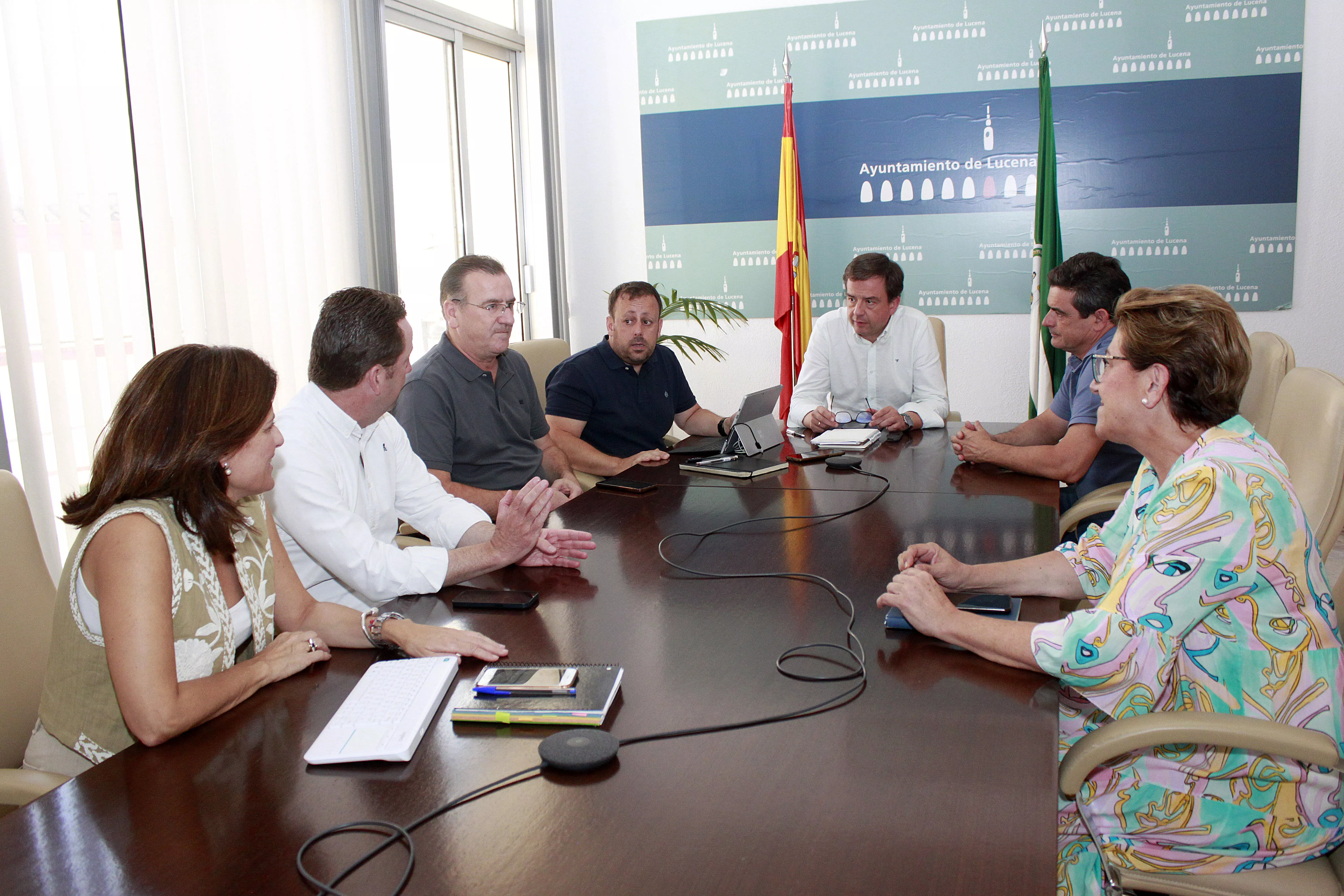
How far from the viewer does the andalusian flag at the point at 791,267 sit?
16.5ft

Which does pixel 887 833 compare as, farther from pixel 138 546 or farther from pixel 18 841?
pixel 138 546

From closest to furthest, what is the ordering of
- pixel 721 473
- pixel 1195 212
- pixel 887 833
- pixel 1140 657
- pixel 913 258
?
pixel 887 833
pixel 1140 657
pixel 721 473
pixel 1195 212
pixel 913 258

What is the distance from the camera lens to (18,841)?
1.06 meters

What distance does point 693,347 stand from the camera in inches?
213

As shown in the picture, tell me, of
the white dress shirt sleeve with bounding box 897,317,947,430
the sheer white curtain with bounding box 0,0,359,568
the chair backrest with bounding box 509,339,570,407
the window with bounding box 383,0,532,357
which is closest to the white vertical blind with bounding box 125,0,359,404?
the sheer white curtain with bounding box 0,0,359,568

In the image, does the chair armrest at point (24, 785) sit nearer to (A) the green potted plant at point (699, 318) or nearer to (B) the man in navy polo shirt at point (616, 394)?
(B) the man in navy polo shirt at point (616, 394)

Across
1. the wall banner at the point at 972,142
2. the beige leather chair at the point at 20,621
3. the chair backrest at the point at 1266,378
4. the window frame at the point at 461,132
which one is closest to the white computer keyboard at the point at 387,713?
the beige leather chair at the point at 20,621

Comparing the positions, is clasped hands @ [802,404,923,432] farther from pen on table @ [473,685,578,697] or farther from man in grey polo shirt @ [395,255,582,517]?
pen on table @ [473,685,578,697]

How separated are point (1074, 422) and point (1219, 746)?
5.31 ft

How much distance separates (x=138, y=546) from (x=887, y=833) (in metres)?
1.07

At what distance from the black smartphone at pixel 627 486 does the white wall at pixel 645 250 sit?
282 cm

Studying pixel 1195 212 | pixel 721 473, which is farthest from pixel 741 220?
pixel 721 473

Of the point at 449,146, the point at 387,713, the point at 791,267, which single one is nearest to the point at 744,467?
the point at 387,713

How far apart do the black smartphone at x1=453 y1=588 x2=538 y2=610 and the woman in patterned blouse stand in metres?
0.63
